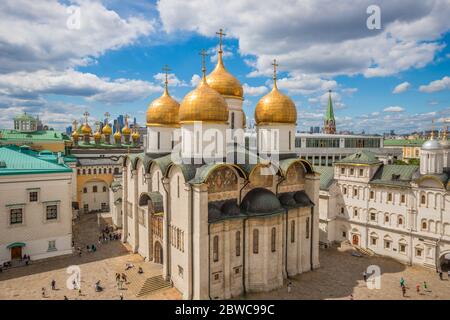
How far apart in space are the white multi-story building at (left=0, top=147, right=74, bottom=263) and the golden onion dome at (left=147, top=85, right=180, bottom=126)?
847 cm

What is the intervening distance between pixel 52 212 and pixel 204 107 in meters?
16.4

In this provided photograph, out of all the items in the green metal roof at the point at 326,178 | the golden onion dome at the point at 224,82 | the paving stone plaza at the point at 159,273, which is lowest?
the paving stone plaza at the point at 159,273

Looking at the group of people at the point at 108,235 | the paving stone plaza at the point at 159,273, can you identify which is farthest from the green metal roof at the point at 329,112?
the group of people at the point at 108,235

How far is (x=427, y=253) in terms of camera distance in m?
24.4

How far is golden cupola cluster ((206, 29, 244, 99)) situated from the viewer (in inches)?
980

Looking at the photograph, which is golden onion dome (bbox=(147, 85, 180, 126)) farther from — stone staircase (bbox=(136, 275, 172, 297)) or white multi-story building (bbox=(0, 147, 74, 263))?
stone staircase (bbox=(136, 275, 172, 297))

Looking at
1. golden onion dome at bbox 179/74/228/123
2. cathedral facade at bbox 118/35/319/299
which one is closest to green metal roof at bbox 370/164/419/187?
cathedral facade at bbox 118/35/319/299

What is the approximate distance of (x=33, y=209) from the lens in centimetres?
2502

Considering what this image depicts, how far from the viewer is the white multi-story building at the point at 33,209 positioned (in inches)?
946

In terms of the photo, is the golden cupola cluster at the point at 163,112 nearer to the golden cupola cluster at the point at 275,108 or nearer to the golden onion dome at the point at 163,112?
the golden onion dome at the point at 163,112

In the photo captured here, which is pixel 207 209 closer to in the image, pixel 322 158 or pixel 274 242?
pixel 274 242

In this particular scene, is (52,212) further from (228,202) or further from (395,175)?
(395,175)

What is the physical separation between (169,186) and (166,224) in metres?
2.60

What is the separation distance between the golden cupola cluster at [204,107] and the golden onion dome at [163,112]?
21.1ft
